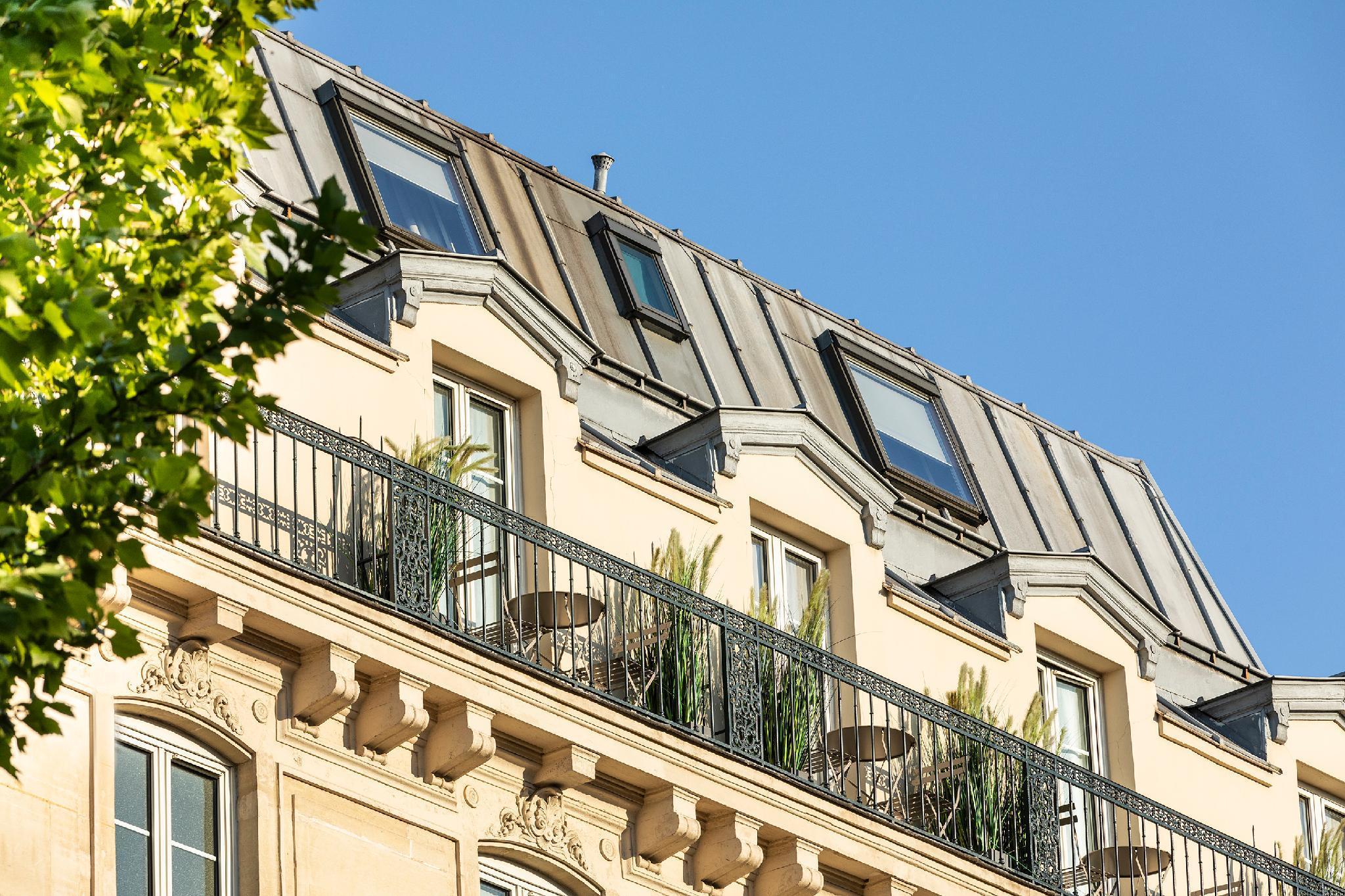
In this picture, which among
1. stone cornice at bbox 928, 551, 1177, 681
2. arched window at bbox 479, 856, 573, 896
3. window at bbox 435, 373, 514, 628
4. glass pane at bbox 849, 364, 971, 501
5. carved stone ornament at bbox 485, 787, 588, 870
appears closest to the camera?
arched window at bbox 479, 856, 573, 896

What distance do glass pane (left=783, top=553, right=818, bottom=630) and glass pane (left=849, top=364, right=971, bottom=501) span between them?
11.0ft

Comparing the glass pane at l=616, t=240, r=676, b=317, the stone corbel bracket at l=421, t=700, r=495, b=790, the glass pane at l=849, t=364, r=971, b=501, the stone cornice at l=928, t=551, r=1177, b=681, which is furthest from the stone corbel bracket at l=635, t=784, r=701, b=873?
the glass pane at l=849, t=364, r=971, b=501

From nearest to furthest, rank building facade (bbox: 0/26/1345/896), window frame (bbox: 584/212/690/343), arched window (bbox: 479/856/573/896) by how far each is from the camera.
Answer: building facade (bbox: 0/26/1345/896) < arched window (bbox: 479/856/573/896) < window frame (bbox: 584/212/690/343)

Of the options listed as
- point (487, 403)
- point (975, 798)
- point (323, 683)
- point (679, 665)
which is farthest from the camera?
point (975, 798)

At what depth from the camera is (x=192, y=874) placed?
14.6 metres

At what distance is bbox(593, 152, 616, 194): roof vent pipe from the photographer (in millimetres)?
25898

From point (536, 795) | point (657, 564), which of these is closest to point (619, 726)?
point (536, 795)

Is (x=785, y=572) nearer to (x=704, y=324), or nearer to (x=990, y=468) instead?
(x=704, y=324)

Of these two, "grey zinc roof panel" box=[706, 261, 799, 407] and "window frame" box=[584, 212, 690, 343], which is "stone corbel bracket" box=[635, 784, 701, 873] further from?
"grey zinc roof panel" box=[706, 261, 799, 407]

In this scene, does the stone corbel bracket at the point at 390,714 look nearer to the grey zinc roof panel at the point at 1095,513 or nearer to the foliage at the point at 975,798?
the foliage at the point at 975,798

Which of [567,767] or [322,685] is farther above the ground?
[322,685]

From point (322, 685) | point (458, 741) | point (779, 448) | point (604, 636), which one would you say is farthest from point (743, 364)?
point (322, 685)

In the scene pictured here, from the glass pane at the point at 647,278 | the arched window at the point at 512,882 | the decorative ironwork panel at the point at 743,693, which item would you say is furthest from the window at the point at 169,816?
the glass pane at the point at 647,278

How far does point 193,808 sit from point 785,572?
6706 mm
